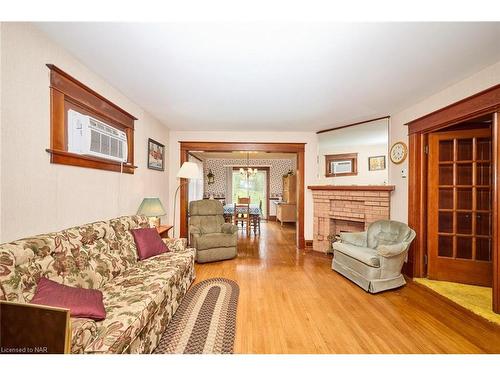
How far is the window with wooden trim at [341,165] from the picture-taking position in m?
3.78

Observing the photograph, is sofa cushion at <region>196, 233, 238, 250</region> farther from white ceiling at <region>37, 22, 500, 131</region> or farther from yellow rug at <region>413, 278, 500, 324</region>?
yellow rug at <region>413, 278, 500, 324</region>

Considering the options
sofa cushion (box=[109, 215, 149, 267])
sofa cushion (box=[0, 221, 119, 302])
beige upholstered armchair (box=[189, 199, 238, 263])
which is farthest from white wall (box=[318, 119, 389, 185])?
sofa cushion (box=[0, 221, 119, 302])

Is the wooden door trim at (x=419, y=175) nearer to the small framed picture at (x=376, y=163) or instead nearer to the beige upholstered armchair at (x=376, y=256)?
the beige upholstered armchair at (x=376, y=256)

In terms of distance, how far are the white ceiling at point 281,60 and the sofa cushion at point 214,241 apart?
2.01 m

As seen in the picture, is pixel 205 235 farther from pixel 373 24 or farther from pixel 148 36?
pixel 373 24

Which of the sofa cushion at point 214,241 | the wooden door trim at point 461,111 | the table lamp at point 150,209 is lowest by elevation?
the sofa cushion at point 214,241

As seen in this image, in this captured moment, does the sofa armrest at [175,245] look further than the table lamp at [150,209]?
No

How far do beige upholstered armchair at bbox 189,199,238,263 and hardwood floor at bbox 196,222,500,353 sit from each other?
377mm

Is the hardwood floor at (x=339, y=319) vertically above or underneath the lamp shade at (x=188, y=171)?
underneath

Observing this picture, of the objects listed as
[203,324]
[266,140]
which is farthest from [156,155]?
[203,324]

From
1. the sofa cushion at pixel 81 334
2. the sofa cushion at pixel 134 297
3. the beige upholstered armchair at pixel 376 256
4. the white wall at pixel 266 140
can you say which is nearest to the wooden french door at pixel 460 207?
the beige upholstered armchair at pixel 376 256

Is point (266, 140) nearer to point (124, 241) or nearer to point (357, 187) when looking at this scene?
point (357, 187)

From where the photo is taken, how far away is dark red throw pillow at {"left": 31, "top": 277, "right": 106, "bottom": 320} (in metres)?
1.10

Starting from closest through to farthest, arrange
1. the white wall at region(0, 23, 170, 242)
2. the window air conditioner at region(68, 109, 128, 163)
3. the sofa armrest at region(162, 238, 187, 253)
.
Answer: the white wall at region(0, 23, 170, 242), the window air conditioner at region(68, 109, 128, 163), the sofa armrest at region(162, 238, 187, 253)
